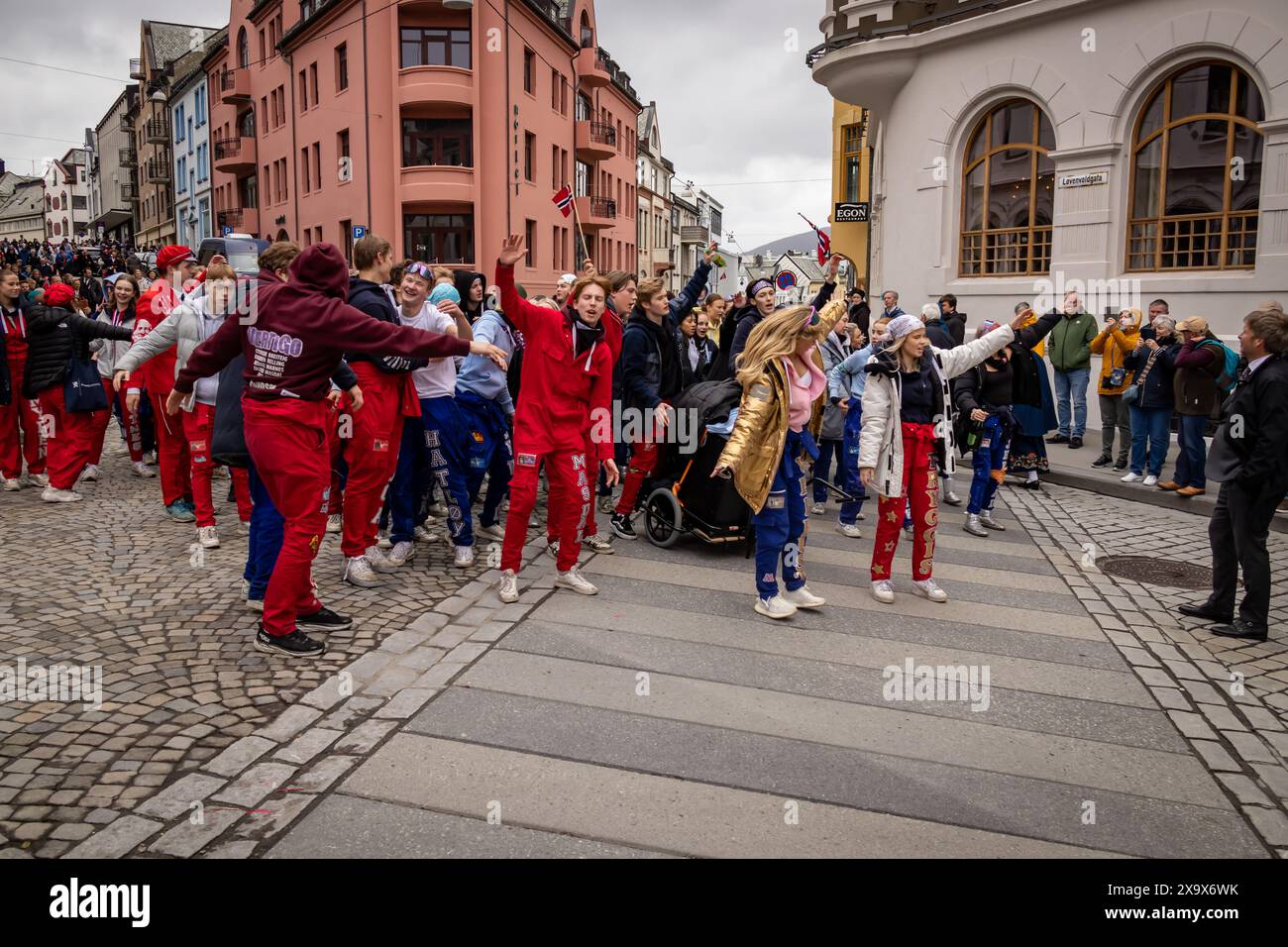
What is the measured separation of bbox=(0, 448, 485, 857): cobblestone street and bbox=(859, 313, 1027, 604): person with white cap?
2.89 metres

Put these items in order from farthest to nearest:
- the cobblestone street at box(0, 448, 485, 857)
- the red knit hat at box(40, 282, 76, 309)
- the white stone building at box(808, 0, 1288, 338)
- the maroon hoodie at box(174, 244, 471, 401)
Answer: the white stone building at box(808, 0, 1288, 338) < the red knit hat at box(40, 282, 76, 309) < the maroon hoodie at box(174, 244, 471, 401) < the cobblestone street at box(0, 448, 485, 857)

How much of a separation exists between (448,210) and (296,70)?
10.7 m

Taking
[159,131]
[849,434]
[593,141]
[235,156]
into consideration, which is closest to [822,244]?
[849,434]

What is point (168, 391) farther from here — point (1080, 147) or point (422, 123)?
point (422, 123)

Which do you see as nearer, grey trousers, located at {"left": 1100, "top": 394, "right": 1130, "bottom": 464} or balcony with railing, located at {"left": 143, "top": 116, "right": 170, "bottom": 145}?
grey trousers, located at {"left": 1100, "top": 394, "right": 1130, "bottom": 464}

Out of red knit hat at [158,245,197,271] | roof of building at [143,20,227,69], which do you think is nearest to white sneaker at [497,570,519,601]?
red knit hat at [158,245,197,271]

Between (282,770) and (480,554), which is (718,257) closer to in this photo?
(480,554)

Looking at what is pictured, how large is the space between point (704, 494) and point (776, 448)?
5.37 ft

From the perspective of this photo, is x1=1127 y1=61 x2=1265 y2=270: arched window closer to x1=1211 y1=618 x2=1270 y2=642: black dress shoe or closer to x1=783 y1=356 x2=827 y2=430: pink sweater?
x1=1211 y1=618 x2=1270 y2=642: black dress shoe

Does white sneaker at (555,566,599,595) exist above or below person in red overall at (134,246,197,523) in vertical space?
below

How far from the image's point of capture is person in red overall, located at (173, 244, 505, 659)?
4.96 m

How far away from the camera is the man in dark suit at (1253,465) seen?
575cm

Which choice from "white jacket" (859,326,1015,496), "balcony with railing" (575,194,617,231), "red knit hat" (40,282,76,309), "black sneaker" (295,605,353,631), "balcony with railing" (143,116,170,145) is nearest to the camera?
"black sneaker" (295,605,353,631)
